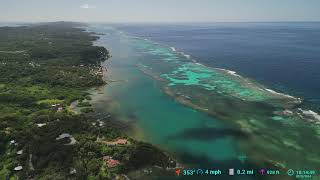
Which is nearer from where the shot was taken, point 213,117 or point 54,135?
point 54,135

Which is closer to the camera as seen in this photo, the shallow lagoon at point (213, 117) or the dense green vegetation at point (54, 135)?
the dense green vegetation at point (54, 135)

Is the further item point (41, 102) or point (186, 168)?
point (41, 102)

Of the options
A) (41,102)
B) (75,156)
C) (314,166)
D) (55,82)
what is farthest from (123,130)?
(55,82)

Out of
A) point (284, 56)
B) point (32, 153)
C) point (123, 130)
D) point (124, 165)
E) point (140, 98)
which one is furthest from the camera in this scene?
point (284, 56)

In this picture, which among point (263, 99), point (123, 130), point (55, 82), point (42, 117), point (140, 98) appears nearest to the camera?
point (123, 130)

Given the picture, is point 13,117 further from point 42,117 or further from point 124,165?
point 124,165

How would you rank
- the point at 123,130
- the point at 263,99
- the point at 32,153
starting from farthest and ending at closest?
the point at 263,99 < the point at 123,130 < the point at 32,153

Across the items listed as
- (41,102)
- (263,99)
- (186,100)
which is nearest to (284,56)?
(263,99)

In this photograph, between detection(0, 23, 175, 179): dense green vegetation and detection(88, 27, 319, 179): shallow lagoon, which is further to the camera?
detection(88, 27, 319, 179): shallow lagoon

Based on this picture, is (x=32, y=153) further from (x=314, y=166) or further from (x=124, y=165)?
(x=314, y=166)
